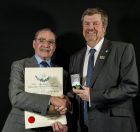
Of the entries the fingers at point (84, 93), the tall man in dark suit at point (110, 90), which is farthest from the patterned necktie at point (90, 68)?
the fingers at point (84, 93)

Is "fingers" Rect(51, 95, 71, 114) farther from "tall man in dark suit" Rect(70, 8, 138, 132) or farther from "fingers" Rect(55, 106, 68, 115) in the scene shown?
"tall man in dark suit" Rect(70, 8, 138, 132)

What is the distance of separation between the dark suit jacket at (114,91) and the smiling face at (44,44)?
1.46ft

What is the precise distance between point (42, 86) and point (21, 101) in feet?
0.69

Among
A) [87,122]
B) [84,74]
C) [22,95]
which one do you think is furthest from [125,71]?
[22,95]

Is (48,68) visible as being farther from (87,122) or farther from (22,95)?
(87,122)

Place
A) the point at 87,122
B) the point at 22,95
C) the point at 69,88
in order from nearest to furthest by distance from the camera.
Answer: the point at 22,95
the point at 87,122
the point at 69,88

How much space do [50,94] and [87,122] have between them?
411 millimetres

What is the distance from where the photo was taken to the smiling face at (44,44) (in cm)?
252

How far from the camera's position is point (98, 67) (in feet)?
7.93

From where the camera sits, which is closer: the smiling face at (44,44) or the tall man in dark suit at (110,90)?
the tall man in dark suit at (110,90)

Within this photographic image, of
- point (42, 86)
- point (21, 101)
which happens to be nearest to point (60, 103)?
point (42, 86)

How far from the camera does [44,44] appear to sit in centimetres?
252

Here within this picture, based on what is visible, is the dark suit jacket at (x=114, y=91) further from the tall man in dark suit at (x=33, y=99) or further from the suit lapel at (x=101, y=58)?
the tall man in dark suit at (x=33, y=99)

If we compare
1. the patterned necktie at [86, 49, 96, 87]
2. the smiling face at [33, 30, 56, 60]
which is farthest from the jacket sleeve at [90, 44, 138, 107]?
the smiling face at [33, 30, 56, 60]
